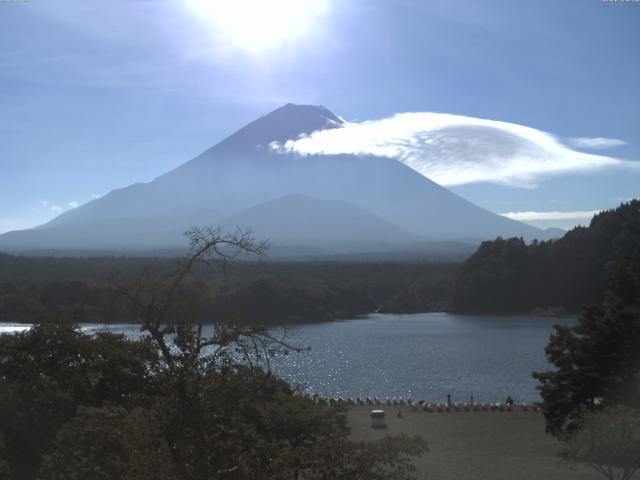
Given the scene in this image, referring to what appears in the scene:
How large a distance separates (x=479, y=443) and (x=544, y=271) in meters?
35.3

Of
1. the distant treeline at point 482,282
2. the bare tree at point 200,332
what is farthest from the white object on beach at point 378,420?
the distant treeline at point 482,282

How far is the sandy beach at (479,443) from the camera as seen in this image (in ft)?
38.5

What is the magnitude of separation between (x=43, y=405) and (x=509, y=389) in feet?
61.2

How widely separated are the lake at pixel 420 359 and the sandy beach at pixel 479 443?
2515mm

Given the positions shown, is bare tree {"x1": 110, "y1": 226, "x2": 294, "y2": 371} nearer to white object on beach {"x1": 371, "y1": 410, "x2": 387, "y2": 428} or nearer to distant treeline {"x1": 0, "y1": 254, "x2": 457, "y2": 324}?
white object on beach {"x1": 371, "y1": 410, "x2": 387, "y2": 428}

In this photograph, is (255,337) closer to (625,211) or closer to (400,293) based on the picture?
(625,211)

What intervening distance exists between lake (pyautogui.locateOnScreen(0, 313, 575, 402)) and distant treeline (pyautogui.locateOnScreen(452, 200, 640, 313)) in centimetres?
372

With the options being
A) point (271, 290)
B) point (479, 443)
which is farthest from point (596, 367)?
point (271, 290)

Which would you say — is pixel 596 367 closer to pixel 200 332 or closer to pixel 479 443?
pixel 479 443

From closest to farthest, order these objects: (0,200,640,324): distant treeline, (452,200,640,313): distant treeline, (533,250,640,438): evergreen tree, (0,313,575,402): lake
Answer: (533,250,640,438): evergreen tree → (0,313,575,402): lake → (0,200,640,324): distant treeline → (452,200,640,313): distant treeline

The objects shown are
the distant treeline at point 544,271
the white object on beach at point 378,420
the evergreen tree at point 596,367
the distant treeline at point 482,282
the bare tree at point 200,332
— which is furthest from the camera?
the distant treeline at point 544,271

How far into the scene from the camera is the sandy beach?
1175 centimetres

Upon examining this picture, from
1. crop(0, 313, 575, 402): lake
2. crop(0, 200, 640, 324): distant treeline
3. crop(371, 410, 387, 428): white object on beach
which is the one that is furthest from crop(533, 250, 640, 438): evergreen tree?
crop(0, 200, 640, 324): distant treeline

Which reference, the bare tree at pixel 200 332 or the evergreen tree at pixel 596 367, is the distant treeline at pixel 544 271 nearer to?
the evergreen tree at pixel 596 367
